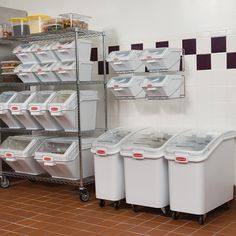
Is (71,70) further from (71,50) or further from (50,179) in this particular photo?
(50,179)

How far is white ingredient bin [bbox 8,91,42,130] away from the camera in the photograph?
4484mm

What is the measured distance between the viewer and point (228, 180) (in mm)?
3732

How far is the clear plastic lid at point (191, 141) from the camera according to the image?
11.2 feet

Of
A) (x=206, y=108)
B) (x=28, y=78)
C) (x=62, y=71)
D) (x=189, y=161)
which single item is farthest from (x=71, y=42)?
(x=189, y=161)

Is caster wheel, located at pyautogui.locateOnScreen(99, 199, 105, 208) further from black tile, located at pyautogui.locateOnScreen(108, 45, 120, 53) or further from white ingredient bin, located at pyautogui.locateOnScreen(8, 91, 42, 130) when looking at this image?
black tile, located at pyautogui.locateOnScreen(108, 45, 120, 53)

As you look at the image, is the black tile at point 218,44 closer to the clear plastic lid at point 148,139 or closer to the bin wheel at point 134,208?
the clear plastic lid at point 148,139

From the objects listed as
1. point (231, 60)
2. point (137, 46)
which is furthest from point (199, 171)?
point (137, 46)

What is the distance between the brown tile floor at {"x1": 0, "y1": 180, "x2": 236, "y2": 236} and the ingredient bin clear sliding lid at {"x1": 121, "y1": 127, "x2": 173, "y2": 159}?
0.54 m

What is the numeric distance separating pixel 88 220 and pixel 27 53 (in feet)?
6.43

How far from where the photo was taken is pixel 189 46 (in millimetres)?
4094

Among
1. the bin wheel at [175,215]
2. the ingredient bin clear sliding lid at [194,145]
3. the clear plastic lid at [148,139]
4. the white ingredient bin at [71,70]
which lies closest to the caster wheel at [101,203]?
the clear plastic lid at [148,139]

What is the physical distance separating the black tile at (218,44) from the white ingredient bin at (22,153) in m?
2.05

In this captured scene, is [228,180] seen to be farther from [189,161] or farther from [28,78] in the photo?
[28,78]

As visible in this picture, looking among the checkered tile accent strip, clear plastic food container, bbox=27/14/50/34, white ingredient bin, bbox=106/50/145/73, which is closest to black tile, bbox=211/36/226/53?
the checkered tile accent strip
